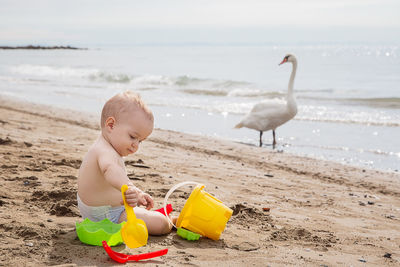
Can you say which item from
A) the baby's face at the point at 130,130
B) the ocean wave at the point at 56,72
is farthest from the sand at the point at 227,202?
the ocean wave at the point at 56,72

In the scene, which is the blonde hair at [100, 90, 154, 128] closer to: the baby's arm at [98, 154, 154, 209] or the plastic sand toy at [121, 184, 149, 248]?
the baby's arm at [98, 154, 154, 209]

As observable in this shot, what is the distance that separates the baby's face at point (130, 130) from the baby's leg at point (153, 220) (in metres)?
0.53

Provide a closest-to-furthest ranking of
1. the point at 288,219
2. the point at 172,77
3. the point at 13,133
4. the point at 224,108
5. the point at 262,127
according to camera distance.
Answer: the point at 288,219, the point at 13,133, the point at 262,127, the point at 224,108, the point at 172,77

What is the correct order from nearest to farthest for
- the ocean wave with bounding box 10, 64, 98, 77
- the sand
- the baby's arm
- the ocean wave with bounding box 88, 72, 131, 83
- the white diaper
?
the baby's arm < the sand < the white diaper < the ocean wave with bounding box 88, 72, 131, 83 < the ocean wave with bounding box 10, 64, 98, 77

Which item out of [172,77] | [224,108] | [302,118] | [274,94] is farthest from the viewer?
[172,77]

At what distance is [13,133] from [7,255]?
189 inches

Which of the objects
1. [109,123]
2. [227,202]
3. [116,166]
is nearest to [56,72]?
[227,202]

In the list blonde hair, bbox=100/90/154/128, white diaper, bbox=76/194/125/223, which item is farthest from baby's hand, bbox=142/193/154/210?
blonde hair, bbox=100/90/154/128

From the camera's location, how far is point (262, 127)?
941 cm

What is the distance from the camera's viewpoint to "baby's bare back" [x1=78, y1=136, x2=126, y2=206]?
3.12m

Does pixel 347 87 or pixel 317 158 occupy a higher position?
pixel 347 87

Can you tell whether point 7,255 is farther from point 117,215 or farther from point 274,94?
point 274,94

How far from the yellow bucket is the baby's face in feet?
2.01

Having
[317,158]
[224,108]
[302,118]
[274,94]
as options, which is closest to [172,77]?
[274,94]
